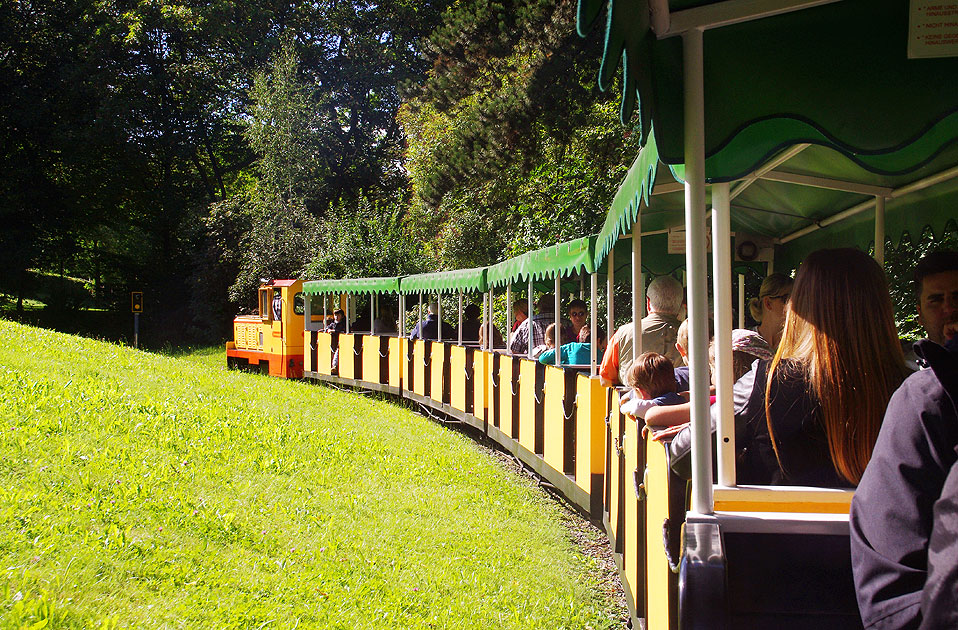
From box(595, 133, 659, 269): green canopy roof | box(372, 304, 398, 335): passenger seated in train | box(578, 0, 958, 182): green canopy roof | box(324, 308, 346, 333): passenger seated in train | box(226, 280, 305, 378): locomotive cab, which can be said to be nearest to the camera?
box(578, 0, 958, 182): green canopy roof

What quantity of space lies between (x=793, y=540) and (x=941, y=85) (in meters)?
1.48

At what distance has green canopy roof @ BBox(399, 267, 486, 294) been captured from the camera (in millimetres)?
11789

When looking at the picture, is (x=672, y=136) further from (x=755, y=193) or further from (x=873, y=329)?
(x=755, y=193)

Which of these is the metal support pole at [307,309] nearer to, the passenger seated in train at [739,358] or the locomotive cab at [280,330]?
the locomotive cab at [280,330]

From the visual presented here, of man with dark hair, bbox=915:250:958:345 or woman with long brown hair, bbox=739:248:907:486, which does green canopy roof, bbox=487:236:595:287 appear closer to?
man with dark hair, bbox=915:250:958:345

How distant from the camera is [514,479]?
960 cm

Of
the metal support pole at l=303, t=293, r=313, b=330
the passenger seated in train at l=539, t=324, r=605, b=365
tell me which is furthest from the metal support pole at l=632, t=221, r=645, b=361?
the metal support pole at l=303, t=293, r=313, b=330

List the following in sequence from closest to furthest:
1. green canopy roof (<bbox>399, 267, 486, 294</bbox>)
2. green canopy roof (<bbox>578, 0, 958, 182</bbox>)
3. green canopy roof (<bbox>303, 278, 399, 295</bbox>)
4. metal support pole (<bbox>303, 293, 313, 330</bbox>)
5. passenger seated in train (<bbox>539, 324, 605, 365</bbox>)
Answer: green canopy roof (<bbox>578, 0, 958, 182</bbox>)
passenger seated in train (<bbox>539, 324, 605, 365</bbox>)
green canopy roof (<bbox>399, 267, 486, 294</bbox>)
green canopy roof (<bbox>303, 278, 399, 295</bbox>)
metal support pole (<bbox>303, 293, 313, 330</bbox>)

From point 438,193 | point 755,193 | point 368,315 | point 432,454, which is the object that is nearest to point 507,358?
point 432,454

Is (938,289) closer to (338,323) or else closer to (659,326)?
(659,326)

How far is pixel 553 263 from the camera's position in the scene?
319 inches

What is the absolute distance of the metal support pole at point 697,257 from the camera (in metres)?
2.53

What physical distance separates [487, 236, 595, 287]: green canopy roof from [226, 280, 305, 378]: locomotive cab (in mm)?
11106

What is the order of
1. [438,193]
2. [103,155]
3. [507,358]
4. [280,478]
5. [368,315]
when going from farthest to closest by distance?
[103,155]
[438,193]
[368,315]
[507,358]
[280,478]
